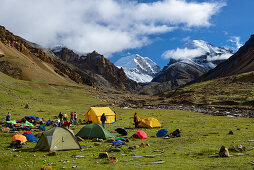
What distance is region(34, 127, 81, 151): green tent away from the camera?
57.9 ft

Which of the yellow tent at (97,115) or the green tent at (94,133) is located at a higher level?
the yellow tent at (97,115)

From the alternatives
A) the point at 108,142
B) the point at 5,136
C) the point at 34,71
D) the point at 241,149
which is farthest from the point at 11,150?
the point at 34,71

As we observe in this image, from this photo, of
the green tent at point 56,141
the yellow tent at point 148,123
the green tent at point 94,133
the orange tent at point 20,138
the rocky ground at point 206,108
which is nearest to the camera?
the green tent at point 56,141

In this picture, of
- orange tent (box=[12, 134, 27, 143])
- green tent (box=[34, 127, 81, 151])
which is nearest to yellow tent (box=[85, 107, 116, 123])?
orange tent (box=[12, 134, 27, 143])

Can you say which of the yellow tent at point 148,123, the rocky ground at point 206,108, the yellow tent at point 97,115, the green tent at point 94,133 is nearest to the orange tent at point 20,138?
the green tent at point 94,133

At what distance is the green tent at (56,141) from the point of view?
17.6 meters

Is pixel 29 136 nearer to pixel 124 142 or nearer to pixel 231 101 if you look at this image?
pixel 124 142

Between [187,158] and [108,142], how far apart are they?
8791mm

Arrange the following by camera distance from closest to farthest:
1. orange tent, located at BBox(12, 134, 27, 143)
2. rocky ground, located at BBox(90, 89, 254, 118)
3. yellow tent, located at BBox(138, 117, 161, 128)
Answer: orange tent, located at BBox(12, 134, 27, 143) → yellow tent, located at BBox(138, 117, 161, 128) → rocky ground, located at BBox(90, 89, 254, 118)

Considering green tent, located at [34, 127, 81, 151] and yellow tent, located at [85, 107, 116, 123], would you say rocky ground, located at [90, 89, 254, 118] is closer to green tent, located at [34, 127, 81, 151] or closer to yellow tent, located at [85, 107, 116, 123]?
yellow tent, located at [85, 107, 116, 123]

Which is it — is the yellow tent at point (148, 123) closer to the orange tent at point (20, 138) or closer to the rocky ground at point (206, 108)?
the orange tent at point (20, 138)

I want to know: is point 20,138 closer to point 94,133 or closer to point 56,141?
point 56,141

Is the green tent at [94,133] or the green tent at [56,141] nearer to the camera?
the green tent at [56,141]

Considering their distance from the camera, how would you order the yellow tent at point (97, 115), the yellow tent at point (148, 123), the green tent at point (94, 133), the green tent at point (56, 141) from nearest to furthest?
1. the green tent at point (56, 141)
2. the green tent at point (94, 133)
3. the yellow tent at point (148, 123)
4. the yellow tent at point (97, 115)
